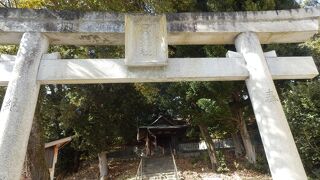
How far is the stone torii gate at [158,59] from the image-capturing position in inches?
172

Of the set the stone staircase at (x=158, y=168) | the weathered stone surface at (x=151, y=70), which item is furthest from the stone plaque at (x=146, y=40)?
the stone staircase at (x=158, y=168)

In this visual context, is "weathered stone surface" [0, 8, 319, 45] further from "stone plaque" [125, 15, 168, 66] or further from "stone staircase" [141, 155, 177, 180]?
"stone staircase" [141, 155, 177, 180]

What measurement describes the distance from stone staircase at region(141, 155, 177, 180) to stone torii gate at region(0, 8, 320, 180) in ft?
51.0

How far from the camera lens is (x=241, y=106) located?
64.7ft

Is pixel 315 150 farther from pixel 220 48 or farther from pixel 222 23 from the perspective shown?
pixel 222 23

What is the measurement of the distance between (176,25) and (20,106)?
2.83m

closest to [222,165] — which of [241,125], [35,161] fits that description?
[241,125]

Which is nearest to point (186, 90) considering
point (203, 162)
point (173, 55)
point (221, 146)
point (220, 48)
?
point (173, 55)

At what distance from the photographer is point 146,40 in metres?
5.03

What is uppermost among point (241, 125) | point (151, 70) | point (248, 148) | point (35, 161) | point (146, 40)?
point (241, 125)

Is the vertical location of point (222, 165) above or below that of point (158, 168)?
below

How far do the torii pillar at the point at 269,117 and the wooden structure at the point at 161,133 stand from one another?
21.5 meters

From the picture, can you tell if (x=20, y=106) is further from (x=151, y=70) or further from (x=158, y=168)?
(x=158, y=168)

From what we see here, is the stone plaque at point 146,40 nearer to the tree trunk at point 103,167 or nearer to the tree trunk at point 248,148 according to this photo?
the tree trunk at point 248,148
